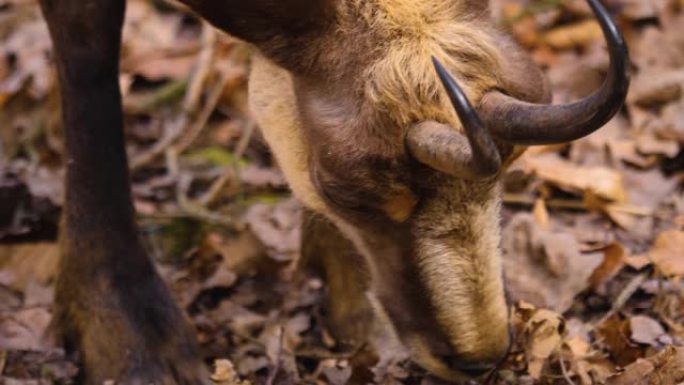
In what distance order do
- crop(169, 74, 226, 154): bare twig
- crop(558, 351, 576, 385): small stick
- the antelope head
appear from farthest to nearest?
1. crop(169, 74, 226, 154): bare twig
2. crop(558, 351, 576, 385): small stick
3. the antelope head

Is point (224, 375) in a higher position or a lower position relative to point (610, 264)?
higher

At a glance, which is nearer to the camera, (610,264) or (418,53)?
(418,53)

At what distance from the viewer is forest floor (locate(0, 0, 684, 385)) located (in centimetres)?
504

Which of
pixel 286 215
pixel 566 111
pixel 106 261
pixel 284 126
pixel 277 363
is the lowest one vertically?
pixel 286 215

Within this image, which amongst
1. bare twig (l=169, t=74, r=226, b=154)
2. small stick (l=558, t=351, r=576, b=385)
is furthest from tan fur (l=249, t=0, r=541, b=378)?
bare twig (l=169, t=74, r=226, b=154)

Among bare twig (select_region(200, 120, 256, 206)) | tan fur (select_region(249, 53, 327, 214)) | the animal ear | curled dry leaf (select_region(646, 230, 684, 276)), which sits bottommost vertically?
bare twig (select_region(200, 120, 256, 206))

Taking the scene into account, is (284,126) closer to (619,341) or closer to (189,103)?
(619,341)

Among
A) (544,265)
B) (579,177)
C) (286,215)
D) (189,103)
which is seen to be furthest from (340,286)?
(189,103)

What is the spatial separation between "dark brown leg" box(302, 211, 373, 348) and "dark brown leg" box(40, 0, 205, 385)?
0.69 meters

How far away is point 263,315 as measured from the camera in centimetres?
576

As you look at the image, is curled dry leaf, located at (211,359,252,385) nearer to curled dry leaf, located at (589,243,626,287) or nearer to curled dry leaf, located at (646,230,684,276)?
curled dry leaf, located at (589,243,626,287)

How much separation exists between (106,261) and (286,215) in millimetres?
1538

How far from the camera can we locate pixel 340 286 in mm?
5633

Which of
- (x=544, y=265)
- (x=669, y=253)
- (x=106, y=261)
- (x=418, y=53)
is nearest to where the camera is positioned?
(x=418, y=53)
